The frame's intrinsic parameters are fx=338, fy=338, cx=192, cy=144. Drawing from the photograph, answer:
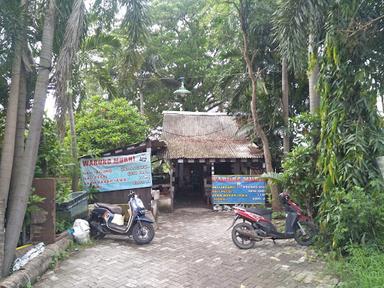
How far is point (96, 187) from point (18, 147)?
5139 mm

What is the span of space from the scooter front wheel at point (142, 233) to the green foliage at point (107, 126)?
5.65m

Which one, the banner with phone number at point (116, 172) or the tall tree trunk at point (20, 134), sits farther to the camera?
the banner with phone number at point (116, 172)

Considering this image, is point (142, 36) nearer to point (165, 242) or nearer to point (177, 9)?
point (165, 242)

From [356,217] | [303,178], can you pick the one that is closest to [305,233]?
[303,178]

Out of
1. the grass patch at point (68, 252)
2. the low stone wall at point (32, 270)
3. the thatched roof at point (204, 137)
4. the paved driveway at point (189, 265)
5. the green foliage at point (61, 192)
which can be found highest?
the thatched roof at point (204, 137)

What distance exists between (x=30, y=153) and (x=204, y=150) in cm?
847

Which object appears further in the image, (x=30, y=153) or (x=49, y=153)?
(x=49, y=153)

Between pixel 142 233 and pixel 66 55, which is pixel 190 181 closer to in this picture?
pixel 142 233

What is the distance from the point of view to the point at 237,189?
11.4 metres

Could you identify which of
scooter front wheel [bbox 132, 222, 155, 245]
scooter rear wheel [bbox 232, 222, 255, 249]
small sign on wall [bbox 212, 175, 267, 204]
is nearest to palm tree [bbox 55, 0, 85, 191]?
scooter front wheel [bbox 132, 222, 155, 245]

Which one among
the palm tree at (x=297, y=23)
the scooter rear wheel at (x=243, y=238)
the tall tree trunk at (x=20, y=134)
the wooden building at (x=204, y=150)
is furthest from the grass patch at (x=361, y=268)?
the wooden building at (x=204, y=150)

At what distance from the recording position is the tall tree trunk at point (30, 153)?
485 centimetres

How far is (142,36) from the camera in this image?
6500 millimetres

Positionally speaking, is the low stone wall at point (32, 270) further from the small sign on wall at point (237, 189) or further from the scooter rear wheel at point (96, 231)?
the small sign on wall at point (237, 189)
